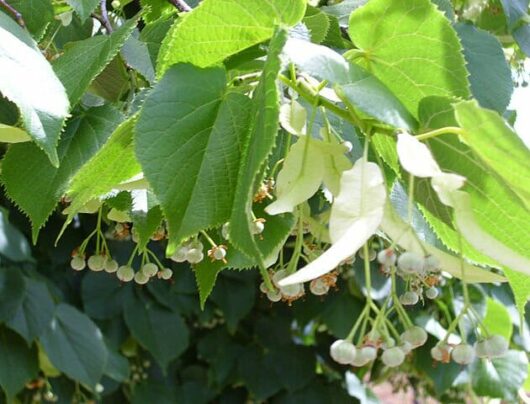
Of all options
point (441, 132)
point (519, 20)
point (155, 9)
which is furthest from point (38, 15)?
point (519, 20)

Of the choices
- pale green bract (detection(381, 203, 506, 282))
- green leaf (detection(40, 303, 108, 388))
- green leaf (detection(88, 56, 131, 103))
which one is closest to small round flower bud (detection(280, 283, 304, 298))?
pale green bract (detection(381, 203, 506, 282))

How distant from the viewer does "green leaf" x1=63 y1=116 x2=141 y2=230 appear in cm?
64

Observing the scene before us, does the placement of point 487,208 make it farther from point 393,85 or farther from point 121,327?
point 121,327

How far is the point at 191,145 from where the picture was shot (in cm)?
61

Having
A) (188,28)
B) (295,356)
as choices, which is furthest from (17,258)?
(188,28)

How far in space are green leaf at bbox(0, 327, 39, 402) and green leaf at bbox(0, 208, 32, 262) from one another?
159 mm

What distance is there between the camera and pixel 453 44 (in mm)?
631

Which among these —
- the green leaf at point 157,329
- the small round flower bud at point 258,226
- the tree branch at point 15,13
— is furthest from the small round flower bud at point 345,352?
the green leaf at point 157,329

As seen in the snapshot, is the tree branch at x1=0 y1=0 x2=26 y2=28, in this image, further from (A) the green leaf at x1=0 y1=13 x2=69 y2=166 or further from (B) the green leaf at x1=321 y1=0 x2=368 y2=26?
(B) the green leaf at x1=321 y1=0 x2=368 y2=26

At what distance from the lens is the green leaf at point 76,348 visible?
1.84 m

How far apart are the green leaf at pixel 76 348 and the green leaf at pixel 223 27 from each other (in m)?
1.31

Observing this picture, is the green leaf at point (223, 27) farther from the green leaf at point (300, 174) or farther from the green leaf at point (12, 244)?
the green leaf at point (12, 244)

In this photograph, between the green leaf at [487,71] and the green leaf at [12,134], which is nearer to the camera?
the green leaf at [12,134]

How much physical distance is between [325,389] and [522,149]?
6.32 ft
